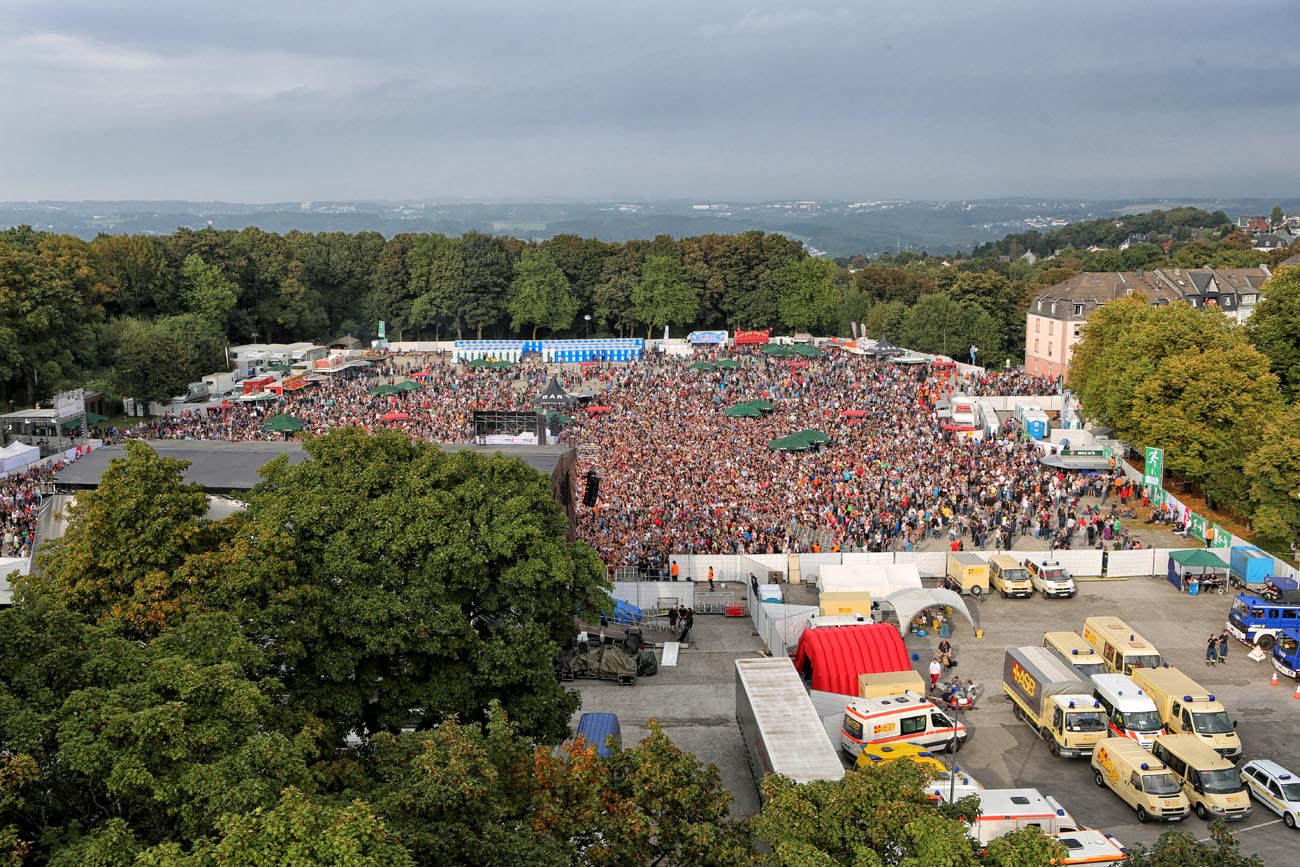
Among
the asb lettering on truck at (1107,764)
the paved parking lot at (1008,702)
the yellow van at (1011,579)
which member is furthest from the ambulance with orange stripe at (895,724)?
the yellow van at (1011,579)

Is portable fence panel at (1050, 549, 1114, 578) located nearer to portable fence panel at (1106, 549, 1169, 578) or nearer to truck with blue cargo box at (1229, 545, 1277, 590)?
portable fence panel at (1106, 549, 1169, 578)

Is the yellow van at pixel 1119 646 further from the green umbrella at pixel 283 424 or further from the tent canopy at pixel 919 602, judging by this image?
the green umbrella at pixel 283 424

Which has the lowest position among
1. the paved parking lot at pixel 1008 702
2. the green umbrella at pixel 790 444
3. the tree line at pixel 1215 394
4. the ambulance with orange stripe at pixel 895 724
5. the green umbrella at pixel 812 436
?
the paved parking lot at pixel 1008 702

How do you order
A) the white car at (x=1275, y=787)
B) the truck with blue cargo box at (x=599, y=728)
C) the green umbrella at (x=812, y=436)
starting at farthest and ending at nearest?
the green umbrella at (x=812, y=436) → the truck with blue cargo box at (x=599, y=728) → the white car at (x=1275, y=787)

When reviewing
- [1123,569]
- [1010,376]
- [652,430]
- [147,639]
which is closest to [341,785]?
[147,639]

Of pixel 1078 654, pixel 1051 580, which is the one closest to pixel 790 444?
pixel 1051 580
